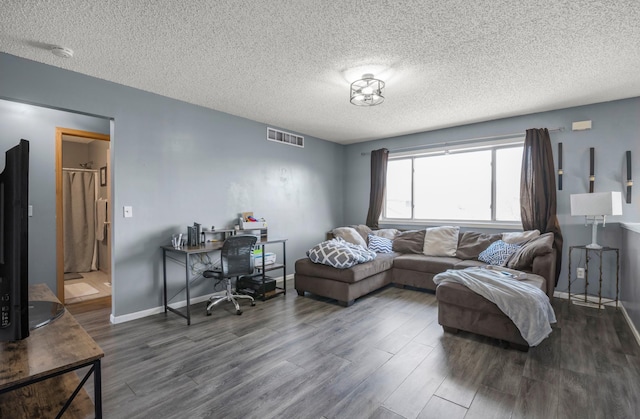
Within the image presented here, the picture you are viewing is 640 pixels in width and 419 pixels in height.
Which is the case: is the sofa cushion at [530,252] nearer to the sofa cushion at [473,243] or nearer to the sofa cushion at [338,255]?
the sofa cushion at [473,243]

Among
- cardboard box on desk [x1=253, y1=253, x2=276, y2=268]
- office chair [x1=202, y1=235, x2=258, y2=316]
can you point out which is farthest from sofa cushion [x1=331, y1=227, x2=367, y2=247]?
office chair [x1=202, y1=235, x2=258, y2=316]

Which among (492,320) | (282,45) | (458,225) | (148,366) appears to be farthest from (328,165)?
(148,366)

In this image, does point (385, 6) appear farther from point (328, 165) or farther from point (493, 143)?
point (328, 165)

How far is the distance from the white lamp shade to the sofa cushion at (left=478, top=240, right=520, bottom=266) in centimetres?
81

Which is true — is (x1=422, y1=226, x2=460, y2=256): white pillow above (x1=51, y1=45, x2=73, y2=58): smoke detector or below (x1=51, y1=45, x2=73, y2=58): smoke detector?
A: below

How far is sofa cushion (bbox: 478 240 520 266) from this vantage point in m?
3.96

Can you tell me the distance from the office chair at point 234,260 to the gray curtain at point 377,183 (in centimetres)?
290

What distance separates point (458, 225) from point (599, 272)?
179cm

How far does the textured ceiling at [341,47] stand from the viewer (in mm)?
2029

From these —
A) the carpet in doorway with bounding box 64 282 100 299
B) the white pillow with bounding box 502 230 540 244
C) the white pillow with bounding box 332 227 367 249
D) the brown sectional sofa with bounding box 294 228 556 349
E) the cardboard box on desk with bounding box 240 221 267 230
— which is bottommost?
the carpet in doorway with bounding box 64 282 100 299

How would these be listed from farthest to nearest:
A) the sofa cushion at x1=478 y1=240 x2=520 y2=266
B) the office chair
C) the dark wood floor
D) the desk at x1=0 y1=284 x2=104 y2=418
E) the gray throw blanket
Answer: the sofa cushion at x1=478 y1=240 x2=520 y2=266, the office chair, the gray throw blanket, the dark wood floor, the desk at x1=0 y1=284 x2=104 y2=418

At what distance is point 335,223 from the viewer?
6266mm

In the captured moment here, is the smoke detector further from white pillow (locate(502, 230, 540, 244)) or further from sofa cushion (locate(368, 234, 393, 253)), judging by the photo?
white pillow (locate(502, 230, 540, 244))

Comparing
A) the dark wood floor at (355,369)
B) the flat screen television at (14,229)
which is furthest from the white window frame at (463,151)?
the flat screen television at (14,229)
